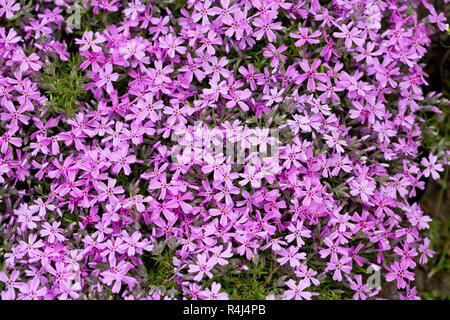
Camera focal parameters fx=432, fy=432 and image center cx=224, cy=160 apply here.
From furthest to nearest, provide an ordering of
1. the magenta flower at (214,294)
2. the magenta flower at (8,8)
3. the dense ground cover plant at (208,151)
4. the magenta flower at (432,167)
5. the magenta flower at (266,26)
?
1. the magenta flower at (432,167)
2. the magenta flower at (8,8)
3. the magenta flower at (266,26)
4. the dense ground cover plant at (208,151)
5. the magenta flower at (214,294)

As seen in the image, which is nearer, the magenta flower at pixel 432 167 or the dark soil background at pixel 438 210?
the magenta flower at pixel 432 167

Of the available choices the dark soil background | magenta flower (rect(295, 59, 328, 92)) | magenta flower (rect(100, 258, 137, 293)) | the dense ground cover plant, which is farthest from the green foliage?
the dark soil background

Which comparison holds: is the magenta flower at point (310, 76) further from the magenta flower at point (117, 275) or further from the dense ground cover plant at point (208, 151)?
the magenta flower at point (117, 275)

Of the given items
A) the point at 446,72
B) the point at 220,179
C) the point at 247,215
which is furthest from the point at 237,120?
the point at 446,72

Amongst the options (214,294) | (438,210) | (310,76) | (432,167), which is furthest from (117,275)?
(438,210)

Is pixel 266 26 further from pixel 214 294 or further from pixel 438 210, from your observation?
pixel 438 210

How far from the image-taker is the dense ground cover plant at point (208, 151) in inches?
98.6

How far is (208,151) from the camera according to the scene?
Answer: 99.8 inches

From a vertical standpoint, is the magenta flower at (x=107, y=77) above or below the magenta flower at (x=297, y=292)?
above

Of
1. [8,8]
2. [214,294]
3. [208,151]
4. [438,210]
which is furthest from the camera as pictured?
[438,210]

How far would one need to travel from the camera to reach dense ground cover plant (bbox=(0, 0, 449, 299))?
8.21 ft

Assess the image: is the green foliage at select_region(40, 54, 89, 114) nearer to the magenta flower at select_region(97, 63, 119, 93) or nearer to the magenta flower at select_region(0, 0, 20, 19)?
the magenta flower at select_region(97, 63, 119, 93)

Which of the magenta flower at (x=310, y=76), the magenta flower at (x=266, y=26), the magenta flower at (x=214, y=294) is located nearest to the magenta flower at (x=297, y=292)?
the magenta flower at (x=214, y=294)
